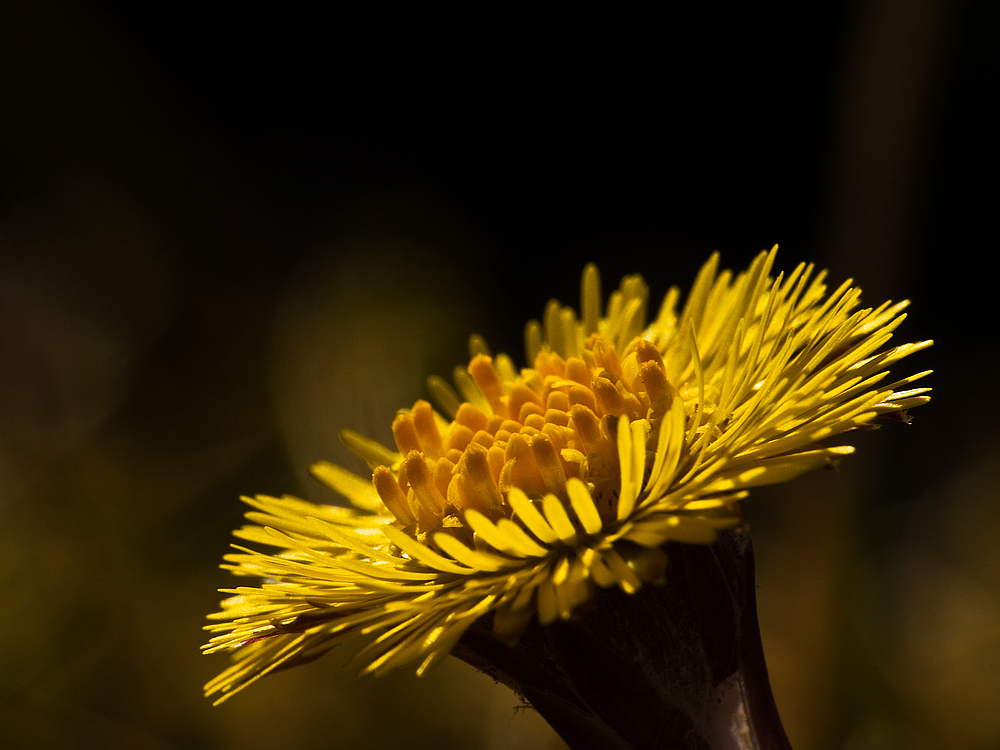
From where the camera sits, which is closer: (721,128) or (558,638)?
(558,638)

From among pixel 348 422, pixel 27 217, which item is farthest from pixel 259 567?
pixel 27 217

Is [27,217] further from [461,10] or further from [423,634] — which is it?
[423,634]

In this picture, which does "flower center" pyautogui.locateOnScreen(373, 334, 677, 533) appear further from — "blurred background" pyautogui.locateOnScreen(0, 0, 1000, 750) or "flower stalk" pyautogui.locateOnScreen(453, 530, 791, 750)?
"blurred background" pyautogui.locateOnScreen(0, 0, 1000, 750)

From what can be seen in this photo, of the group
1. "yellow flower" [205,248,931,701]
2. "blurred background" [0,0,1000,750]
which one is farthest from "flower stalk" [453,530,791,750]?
"blurred background" [0,0,1000,750]

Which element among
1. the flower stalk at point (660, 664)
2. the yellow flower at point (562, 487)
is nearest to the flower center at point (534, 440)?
the yellow flower at point (562, 487)

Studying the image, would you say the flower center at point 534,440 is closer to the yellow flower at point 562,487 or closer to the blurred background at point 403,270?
the yellow flower at point 562,487

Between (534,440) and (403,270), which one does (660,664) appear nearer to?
(534,440)

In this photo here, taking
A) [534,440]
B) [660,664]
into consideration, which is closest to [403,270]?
[534,440]

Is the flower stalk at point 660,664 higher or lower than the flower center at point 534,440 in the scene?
lower
